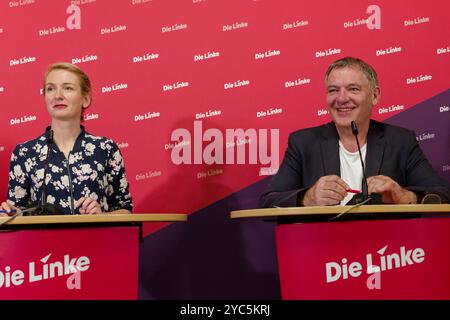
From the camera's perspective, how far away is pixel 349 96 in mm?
2996

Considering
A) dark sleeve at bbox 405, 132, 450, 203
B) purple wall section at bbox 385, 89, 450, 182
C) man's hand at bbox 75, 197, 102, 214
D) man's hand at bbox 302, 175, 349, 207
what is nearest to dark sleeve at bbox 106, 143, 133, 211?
man's hand at bbox 75, 197, 102, 214

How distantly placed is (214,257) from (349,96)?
1.36 m

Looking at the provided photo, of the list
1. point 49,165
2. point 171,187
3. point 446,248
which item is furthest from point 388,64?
point 49,165

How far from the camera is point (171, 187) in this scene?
3.81 meters

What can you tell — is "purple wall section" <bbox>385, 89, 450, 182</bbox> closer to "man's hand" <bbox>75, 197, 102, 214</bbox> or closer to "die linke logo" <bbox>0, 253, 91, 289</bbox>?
"man's hand" <bbox>75, 197, 102, 214</bbox>

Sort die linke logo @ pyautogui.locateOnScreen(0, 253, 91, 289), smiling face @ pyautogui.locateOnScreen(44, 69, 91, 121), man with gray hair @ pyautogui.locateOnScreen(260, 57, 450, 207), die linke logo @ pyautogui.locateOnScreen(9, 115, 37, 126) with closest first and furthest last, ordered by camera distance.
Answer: die linke logo @ pyautogui.locateOnScreen(0, 253, 91, 289)
man with gray hair @ pyautogui.locateOnScreen(260, 57, 450, 207)
smiling face @ pyautogui.locateOnScreen(44, 69, 91, 121)
die linke logo @ pyautogui.locateOnScreen(9, 115, 37, 126)

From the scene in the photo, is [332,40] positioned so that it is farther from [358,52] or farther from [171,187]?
[171,187]

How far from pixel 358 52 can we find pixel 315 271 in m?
1.93

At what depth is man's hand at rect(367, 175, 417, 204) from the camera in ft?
8.16

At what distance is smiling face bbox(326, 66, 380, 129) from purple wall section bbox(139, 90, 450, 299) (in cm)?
96

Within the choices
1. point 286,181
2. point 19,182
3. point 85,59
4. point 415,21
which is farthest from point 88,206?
point 415,21

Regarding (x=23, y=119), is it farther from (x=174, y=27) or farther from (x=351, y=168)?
(x=351, y=168)

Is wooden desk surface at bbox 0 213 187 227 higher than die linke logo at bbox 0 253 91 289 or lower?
higher
